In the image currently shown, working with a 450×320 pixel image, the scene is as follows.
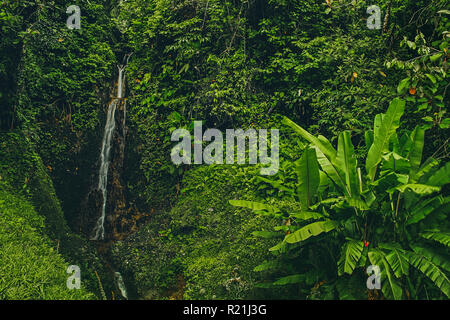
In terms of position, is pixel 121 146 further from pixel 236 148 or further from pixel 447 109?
pixel 447 109

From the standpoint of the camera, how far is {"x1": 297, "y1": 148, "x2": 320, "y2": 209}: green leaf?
Result: 140 inches

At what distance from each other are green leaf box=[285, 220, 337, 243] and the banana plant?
0.03 ft

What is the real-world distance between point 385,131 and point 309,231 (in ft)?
4.89

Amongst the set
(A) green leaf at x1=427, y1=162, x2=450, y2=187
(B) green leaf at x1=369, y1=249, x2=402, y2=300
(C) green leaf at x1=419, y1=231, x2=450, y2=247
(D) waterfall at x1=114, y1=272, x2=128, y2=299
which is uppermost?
(A) green leaf at x1=427, y1=162, x2=450, y2=187

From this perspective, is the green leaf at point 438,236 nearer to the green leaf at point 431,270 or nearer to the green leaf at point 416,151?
the green leaf at point 431,270

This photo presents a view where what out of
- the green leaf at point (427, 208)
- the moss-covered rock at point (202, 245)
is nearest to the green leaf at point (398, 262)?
the green leaf at point (427, 208)

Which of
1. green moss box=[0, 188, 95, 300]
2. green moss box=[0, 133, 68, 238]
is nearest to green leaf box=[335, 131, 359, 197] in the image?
green moss box=[0, 188, 95, 300]

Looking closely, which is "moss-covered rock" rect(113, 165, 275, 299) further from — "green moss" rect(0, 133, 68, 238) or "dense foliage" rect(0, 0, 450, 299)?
"green moss" rect(0, 133, 68, 238)

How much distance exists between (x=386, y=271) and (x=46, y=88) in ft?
21.5

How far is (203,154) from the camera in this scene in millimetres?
6547

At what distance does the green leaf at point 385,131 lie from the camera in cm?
376

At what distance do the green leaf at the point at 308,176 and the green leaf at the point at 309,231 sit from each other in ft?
1.08

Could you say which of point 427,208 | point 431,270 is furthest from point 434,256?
point 427,208
